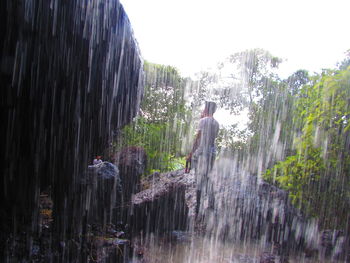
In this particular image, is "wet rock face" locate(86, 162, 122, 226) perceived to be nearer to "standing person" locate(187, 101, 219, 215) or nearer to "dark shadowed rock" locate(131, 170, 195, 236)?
"dark shadowed rock" locate(131, 170, 195, 236)

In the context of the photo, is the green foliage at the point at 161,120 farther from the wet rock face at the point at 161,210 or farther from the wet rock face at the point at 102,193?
the wet rock face at the point at 102,193

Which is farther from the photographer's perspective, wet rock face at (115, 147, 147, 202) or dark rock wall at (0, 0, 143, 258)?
wet rock face at (115, 147, 147, 202)

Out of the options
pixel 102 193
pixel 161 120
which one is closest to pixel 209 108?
pixel 102 193

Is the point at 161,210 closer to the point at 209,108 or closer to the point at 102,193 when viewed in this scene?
the point at 102,193

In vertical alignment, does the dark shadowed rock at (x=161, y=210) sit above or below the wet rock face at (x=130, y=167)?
below

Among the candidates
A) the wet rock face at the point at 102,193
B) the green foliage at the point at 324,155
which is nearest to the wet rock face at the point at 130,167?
the wet rock face at the point at 102,193

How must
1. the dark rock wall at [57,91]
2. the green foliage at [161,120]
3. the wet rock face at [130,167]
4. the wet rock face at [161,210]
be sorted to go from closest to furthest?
the dark rock wall at [57,91], the wet rock face at [161,210], the wet rock face at [130,167], the green foliage at [161,120]

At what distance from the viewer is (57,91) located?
2467 mm

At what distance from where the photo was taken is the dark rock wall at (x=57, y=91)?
2143 mm

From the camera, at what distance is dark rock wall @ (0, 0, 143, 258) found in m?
2.14

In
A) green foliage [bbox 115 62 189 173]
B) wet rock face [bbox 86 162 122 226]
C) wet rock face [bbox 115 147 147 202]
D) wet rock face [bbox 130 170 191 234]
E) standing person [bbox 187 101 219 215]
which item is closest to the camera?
wet rock face [bbox 86 162 122 226]

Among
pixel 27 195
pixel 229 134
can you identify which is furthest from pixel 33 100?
pixel 229 134

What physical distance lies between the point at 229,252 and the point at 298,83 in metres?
12.8

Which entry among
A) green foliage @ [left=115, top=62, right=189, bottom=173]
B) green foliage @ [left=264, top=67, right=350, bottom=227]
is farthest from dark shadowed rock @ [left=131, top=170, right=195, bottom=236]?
green foliage @ [left=115, top=62, right=189, bottom=173]
